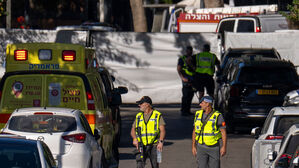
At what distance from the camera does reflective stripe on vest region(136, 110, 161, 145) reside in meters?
11.7

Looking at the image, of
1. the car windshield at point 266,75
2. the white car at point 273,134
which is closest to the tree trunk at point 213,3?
the car windshield at point 266,75

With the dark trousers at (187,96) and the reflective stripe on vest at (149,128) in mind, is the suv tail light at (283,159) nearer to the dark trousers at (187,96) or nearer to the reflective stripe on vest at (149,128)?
the reflective stripe on vest at (149,128)

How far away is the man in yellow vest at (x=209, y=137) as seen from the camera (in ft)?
37.6

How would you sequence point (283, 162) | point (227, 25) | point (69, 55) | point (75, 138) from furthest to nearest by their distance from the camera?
point (227, 25) → point (69, 55) → point (75, 138) → point (283, 162)

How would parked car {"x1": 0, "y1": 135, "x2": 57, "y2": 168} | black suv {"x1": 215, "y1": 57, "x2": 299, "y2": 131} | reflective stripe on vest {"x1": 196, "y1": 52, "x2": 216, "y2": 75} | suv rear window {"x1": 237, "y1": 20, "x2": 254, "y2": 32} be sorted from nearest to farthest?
parked car {"x1": 0, "y1": 135, "x2": 57, "y2": 168} < black suv {"x1": 215, "y1": 57, "x2": 299, "y2": 131} < reflective stripe on vest {"x1": 196, "y1": 52, "x2": 216, "y2": 75} < suv rear window {"x1": 237, "y1": 20, "x2": 254, "y2": 32}

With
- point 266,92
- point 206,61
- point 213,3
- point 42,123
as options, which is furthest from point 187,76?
point 213,3

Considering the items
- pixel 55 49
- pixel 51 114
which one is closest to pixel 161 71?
pixel 55 49

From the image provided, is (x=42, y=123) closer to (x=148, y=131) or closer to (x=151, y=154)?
(x=148, y=131)

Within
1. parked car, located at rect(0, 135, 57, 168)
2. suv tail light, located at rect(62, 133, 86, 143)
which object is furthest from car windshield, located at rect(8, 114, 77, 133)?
parked car, located at rect(0, 135, 57, 168)

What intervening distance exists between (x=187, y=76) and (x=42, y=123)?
10637mm

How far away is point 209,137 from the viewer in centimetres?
1147

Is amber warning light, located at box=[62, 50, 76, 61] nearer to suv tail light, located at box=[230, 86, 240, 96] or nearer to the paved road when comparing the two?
the paved road

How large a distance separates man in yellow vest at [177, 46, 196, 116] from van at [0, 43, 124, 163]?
27.2 feet

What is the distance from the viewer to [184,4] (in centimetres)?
4144
